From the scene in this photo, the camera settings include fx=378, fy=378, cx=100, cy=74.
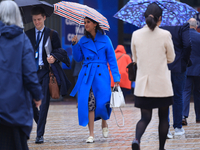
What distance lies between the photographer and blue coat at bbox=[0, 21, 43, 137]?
3.22m

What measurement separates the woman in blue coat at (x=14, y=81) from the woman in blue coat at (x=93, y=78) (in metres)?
2.64

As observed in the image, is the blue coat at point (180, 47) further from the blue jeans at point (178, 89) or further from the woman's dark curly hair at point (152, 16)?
the woman's dark curly hair at point (152, 16)

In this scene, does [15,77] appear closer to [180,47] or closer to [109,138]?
[109,138]

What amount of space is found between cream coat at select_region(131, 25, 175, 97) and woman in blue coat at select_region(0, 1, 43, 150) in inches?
59.1

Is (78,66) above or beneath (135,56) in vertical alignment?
beneath

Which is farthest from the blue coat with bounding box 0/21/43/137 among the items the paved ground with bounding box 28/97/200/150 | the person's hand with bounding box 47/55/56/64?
the person's hand with bounding box 47/55/56/64

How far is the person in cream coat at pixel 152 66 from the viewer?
14.5 ft

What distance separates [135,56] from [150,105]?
2.09ft

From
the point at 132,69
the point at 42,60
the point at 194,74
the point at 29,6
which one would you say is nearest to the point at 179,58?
the point at 132,69

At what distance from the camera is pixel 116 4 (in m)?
14.4

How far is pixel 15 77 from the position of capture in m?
3.25

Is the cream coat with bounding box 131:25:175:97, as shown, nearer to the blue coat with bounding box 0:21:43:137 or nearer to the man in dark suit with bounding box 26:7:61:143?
the blue coat with bounding box 0:21:43:137

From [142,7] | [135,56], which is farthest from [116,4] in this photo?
[135,56]

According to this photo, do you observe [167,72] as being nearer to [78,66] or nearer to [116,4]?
[78,66]
